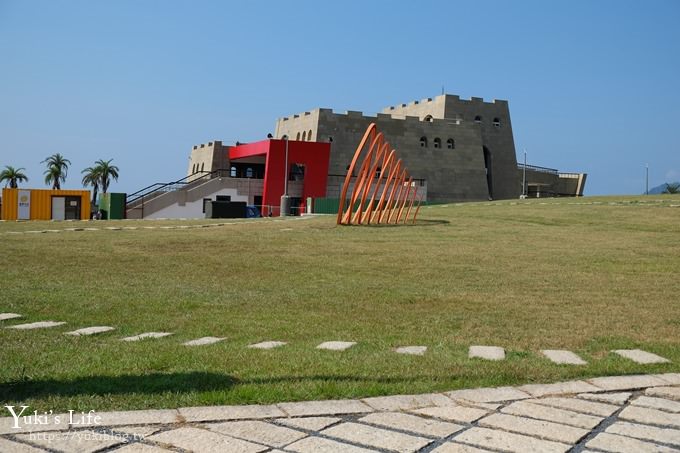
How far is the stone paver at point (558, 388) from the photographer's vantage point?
5613 millimetres

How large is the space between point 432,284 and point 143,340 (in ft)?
22.7

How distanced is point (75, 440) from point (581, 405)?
3493 mm

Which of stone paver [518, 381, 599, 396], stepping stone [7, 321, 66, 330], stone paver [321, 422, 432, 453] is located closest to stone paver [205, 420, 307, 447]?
stone paver [321, 422, 432, 453]

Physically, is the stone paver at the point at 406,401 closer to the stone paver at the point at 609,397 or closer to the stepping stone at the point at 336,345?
the stone paver at the point at 609,397

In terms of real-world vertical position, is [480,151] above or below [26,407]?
above

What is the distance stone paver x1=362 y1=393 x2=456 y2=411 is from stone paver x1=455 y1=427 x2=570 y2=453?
0.64 m

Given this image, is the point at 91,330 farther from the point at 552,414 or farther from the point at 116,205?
the point at 116,205

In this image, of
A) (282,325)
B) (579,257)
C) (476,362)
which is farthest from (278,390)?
(579,257)

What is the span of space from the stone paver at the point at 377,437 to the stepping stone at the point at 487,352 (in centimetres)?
267

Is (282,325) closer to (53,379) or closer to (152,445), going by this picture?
(53,379)

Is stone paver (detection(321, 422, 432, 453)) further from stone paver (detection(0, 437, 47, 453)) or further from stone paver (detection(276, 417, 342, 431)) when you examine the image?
stone paver (detection(0, 437, 47, 453))

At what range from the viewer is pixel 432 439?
4387 millimetres

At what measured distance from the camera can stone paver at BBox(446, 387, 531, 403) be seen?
5361 millimetres

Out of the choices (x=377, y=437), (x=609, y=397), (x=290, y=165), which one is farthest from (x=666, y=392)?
(x=290, y=165)
